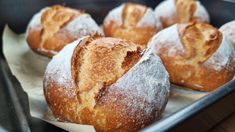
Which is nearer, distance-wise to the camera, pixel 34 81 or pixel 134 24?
pixel 34 81

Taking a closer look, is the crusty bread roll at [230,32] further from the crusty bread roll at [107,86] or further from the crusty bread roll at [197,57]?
the crusty bread roll at [107,86]

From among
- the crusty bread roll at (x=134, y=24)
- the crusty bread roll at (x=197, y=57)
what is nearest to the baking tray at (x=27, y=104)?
the crusty bread roll at (x=197, y=57)

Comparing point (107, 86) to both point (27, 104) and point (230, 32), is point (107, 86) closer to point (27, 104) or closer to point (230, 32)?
point (27, 104)

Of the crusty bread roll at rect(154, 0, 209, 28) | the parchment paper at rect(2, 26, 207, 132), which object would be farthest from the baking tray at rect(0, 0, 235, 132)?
the crusty bread roll at rect(154, 0, 209, 28)

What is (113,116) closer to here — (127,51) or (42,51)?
(127,51)

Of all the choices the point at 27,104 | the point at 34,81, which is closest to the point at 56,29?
the point at 34,81

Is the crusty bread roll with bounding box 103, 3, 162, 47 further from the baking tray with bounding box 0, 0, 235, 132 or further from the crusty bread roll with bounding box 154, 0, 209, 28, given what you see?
the baking tray with bounding box 0, 0, 235, 132
